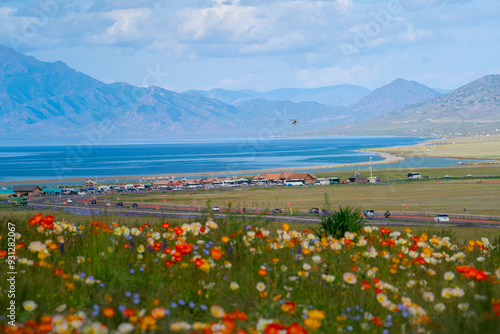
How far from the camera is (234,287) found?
5996 mm

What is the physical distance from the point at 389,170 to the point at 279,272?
142 metres

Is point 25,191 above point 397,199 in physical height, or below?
above

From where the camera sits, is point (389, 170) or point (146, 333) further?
point (389, 170)

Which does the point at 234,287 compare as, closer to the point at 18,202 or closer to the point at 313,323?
the point at 313,323

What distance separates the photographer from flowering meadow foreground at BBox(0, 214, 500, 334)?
15.5ft

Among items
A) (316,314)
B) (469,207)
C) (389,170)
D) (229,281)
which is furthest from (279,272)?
(389,170)

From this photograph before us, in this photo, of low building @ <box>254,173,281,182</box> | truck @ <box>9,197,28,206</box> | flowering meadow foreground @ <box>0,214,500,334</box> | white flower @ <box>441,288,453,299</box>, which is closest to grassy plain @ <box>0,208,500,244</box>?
flowering meadow foreground @ <box>0,214,500,334</box>

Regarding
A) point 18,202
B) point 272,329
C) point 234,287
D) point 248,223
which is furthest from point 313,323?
point 18,202

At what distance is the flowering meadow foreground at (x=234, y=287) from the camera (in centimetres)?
474

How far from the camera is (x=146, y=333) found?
4.47 meters


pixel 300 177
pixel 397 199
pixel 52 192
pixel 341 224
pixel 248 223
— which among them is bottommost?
pixel 397 199

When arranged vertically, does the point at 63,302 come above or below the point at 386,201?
above

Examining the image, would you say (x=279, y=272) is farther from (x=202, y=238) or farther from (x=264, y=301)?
(x=202, y=238)

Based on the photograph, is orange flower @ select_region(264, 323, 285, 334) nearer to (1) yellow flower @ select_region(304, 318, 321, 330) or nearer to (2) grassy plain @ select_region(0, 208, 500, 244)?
(1) yellow flower @ select_region(304, 318, 321, 330)
